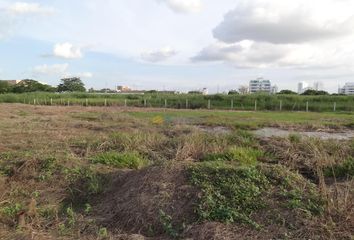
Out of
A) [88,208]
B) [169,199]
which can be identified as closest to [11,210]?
[88,208]

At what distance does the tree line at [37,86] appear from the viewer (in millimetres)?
82312

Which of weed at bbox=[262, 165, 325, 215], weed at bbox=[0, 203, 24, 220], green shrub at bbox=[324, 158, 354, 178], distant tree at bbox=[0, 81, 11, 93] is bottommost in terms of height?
weed at bbox=[0, 203, 24, 220]

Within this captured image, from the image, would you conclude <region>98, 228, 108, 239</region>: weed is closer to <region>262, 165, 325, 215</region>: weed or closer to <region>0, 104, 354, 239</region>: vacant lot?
<region>0, 104, 354, 239</region>: vacant lot

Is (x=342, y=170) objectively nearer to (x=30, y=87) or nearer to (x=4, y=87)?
(x=30, y=87)

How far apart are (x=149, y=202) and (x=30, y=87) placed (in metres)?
82.9

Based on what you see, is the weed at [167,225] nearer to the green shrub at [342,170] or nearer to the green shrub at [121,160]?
the green shrub at [121,160]

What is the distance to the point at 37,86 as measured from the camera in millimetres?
84812

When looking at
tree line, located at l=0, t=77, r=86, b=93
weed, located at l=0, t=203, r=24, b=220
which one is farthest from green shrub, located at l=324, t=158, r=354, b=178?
tree line, located at l=0, t=77, r=86, b=93

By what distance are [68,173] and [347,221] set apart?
5056 millimetres

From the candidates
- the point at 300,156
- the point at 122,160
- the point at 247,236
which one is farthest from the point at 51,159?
the point at 300,156

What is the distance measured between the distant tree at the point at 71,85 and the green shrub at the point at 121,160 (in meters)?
81.6

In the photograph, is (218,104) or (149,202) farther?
(218,104)

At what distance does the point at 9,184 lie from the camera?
7.47 m

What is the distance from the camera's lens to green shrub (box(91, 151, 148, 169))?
8.72 meters
